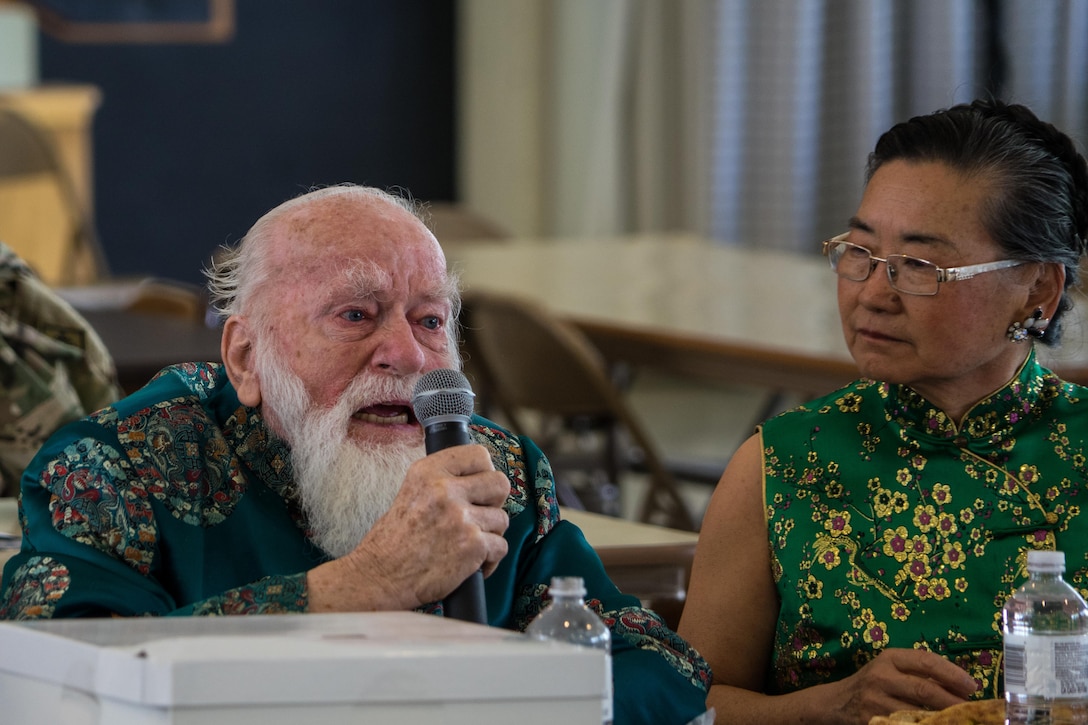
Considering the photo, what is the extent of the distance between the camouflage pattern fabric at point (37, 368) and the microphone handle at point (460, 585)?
122 centimetres

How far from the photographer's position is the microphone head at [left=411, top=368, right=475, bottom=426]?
1.66 metres

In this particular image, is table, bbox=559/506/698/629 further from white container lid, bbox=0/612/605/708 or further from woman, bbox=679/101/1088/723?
white container lid, bbox=0/612/605/708

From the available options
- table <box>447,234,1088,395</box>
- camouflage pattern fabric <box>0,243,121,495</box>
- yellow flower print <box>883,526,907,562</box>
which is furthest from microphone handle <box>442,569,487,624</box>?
table <box>447,234,1088,395</box>

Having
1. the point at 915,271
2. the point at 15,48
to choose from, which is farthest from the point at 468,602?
the point at 15,48

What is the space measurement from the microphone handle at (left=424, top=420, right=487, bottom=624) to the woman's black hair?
30.6 inches

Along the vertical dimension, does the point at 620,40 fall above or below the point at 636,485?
above

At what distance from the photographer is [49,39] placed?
8.14 metres

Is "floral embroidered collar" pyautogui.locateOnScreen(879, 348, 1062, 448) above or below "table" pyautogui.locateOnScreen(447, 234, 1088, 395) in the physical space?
above

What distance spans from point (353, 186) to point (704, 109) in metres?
5.57

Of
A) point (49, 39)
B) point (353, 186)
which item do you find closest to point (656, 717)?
point (353, 186)

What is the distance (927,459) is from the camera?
2092mm

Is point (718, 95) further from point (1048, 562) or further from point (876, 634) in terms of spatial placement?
point (1048, 562)

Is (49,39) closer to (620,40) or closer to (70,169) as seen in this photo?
(70,169)

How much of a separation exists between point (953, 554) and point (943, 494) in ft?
0.25
